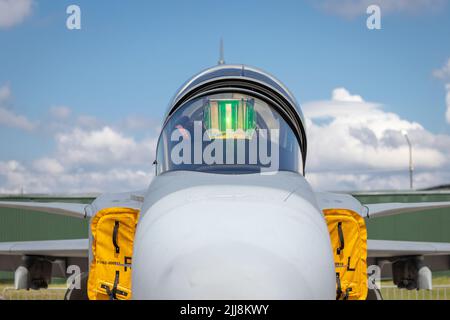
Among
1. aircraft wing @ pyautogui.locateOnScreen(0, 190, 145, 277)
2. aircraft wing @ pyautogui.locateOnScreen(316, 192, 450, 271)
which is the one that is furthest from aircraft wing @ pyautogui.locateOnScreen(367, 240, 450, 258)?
aircraft wing @ pyautogui.locateOnScreen(0, 190, 145, 277)

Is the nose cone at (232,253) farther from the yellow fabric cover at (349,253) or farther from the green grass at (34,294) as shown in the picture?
the green grass at (34,294)

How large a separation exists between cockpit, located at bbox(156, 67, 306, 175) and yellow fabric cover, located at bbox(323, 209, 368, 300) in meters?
0.68

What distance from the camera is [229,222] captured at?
3.82m

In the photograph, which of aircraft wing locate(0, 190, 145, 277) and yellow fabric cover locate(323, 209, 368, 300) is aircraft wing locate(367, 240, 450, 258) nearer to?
yellow fabric cover locate(323, 209, 368, 300)

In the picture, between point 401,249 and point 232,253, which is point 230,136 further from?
point 401,249

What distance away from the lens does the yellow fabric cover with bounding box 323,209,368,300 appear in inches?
228

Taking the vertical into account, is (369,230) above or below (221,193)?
above
